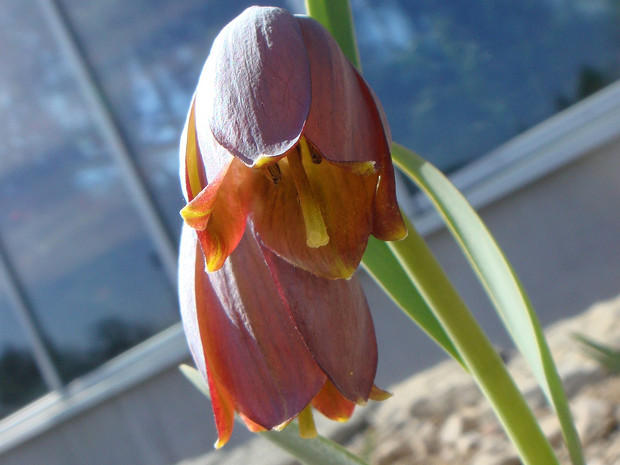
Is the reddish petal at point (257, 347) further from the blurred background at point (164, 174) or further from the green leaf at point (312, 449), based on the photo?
the blurred background at point (164, 174)

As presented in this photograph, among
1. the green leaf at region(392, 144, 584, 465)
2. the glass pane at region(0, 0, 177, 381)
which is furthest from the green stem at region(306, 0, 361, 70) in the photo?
the glass pane at region(0, 0, 177, 381)

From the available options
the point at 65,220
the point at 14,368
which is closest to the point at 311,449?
the point at 65,220

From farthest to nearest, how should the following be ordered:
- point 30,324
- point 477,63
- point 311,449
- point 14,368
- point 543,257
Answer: point 14,368, point 30,324, point 477,63, point 543,257, point 311,449

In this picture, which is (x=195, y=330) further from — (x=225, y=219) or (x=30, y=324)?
(x=30, y=324)

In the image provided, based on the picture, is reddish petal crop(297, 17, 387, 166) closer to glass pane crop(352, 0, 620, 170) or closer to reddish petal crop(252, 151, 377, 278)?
reddish petal crop(252, 151, 377, 278)

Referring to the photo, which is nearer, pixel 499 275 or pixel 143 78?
pixel 499 275

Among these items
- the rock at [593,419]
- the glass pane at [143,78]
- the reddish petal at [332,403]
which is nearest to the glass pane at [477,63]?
the glass pane at [143,78]

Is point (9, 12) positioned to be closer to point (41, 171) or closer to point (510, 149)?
point (41, 171)
